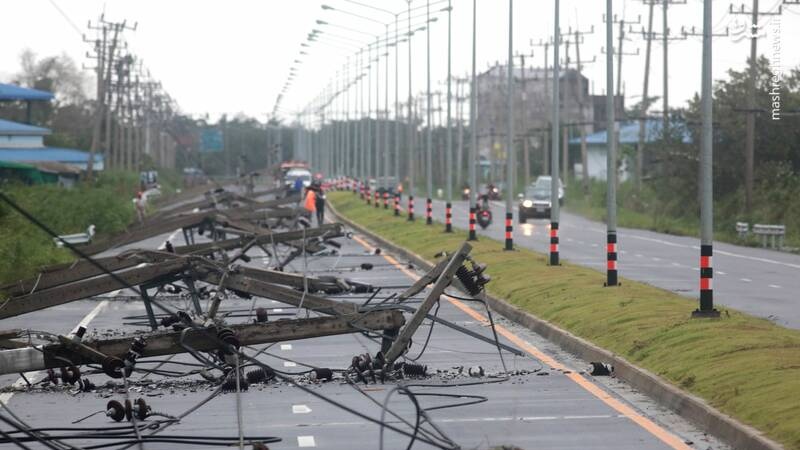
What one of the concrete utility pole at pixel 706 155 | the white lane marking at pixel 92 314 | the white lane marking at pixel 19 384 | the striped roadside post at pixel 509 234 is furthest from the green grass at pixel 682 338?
the striped roadside post at pixel 509 234

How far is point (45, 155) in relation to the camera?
104 meters

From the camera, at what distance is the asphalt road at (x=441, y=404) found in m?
12.0

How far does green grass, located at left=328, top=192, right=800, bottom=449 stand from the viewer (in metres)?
12.3

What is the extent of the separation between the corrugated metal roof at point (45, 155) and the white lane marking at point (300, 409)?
82.5 metres

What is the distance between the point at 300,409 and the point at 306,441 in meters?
1.76

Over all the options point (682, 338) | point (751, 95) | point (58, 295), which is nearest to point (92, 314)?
point (58, 295)

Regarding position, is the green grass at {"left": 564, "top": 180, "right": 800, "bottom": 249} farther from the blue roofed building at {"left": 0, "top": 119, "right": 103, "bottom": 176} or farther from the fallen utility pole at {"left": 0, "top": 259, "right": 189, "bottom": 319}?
the fallen utility pole at {"left": 0, "top": 259, "right": 189, "bottom": 319}

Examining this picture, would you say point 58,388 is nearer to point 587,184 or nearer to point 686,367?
point 686,367

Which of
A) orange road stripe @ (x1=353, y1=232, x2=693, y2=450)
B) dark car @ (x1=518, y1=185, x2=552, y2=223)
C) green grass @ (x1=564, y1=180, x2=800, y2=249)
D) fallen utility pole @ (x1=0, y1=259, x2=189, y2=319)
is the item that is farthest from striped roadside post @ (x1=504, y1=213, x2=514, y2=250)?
dark car @ (x1=518, y1=185, x2=552, y2=223)

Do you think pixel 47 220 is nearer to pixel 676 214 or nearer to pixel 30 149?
pixel 676 214

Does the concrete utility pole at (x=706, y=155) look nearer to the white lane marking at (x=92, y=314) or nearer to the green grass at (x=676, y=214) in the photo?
the white lane marking at (x=92, y=314)

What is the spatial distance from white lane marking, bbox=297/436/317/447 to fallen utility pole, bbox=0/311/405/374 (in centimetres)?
172

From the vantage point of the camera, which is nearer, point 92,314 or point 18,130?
point 92,314

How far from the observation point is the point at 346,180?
119 metres
